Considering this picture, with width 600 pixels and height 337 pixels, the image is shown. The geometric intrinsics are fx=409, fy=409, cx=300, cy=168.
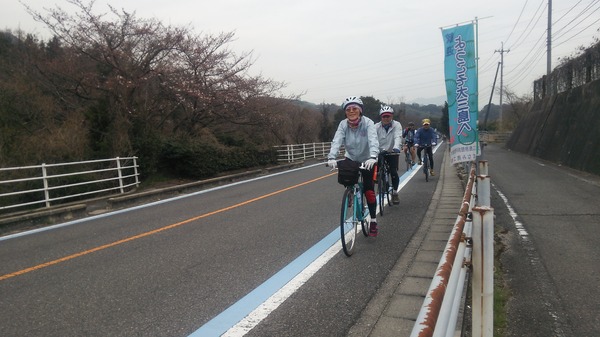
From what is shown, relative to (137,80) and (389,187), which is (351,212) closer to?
(389,187)

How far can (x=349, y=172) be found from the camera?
520 centimetres

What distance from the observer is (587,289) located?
12.9ft

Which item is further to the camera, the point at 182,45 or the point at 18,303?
the point at 182,45

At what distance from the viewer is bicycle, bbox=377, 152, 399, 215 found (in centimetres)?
744

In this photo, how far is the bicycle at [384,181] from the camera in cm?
744

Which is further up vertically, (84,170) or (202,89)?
(202,89)

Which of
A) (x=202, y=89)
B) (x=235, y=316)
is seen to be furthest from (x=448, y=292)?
(x=202, y=89)

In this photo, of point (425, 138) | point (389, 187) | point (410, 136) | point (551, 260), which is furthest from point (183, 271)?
point (410, 136)

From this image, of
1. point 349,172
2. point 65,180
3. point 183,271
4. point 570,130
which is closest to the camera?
point 183,271

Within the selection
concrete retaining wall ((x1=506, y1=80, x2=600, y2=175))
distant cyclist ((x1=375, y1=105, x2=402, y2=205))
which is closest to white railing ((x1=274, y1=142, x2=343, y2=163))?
concrete retaining wall ((x1=506, y1=80, x2=600, y2=175))

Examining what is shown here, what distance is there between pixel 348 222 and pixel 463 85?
209 inches

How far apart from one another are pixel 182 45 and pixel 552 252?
15.3 meters

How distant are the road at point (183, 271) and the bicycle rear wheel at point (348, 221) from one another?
0.46ft

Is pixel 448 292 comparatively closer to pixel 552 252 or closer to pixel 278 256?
pixel 278 256
